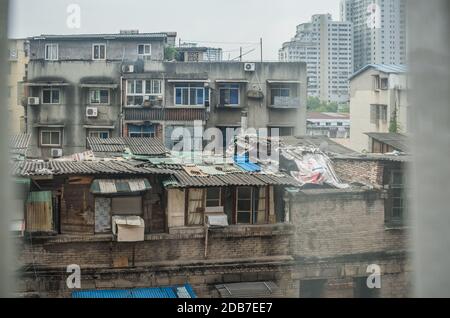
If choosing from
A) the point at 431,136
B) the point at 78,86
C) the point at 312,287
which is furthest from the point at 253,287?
the point at 431,136

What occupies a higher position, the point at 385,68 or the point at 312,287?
the point at 385,68

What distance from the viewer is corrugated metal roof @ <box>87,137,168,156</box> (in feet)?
11.3

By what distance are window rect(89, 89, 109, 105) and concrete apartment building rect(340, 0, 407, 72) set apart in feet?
5.61

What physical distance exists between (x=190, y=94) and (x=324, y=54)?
118cm

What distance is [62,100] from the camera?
349cm

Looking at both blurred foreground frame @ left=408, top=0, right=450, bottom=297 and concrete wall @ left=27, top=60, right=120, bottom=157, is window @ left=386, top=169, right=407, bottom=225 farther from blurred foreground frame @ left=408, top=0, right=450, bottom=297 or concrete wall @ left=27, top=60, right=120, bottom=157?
blurred foreground frame @ left=408, top=0, right=450, bottom=297

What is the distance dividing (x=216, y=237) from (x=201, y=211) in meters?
0.21

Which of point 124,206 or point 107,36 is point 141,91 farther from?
point 124,206

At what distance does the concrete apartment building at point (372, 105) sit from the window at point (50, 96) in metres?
1.91

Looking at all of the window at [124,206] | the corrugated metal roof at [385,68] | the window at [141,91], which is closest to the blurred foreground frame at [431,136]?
the corrugated metal roof at [385,68]

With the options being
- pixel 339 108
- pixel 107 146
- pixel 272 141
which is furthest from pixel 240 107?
pixel 107 146

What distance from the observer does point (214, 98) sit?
388 cm
